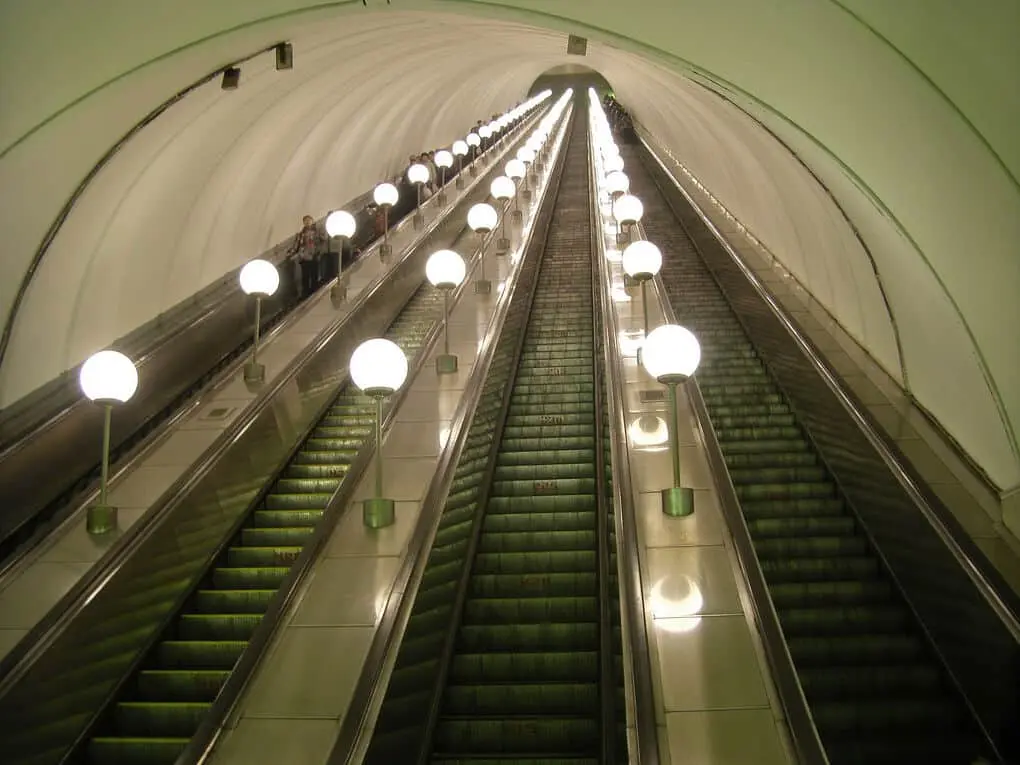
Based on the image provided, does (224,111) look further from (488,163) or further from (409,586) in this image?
(488,163)

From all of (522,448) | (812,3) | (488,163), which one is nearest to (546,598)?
(522,448)

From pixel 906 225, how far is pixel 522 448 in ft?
11.9

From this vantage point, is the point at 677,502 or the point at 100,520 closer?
the point at 100,520

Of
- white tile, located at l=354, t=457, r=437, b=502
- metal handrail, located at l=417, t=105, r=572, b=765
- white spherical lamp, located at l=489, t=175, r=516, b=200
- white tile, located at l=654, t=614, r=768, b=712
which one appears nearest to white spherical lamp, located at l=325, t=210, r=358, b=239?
metal handrail, located at l=417, t=105, r=572, b=765

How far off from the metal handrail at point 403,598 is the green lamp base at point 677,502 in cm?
145

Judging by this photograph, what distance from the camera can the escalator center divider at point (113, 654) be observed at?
4.03 m

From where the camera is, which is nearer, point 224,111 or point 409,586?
point 409,586

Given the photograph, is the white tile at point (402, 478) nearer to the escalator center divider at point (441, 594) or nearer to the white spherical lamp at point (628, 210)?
the escalator center divider at point (441, 594)

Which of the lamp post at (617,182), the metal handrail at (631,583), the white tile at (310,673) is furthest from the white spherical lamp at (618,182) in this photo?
the white tile at (310,673)

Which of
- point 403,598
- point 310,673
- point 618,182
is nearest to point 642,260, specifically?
point 403,598

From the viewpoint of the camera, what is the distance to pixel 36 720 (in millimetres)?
4039

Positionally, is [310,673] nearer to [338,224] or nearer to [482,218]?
[338,224]

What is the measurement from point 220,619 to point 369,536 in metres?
1.06

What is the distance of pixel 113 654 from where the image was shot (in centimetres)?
464
